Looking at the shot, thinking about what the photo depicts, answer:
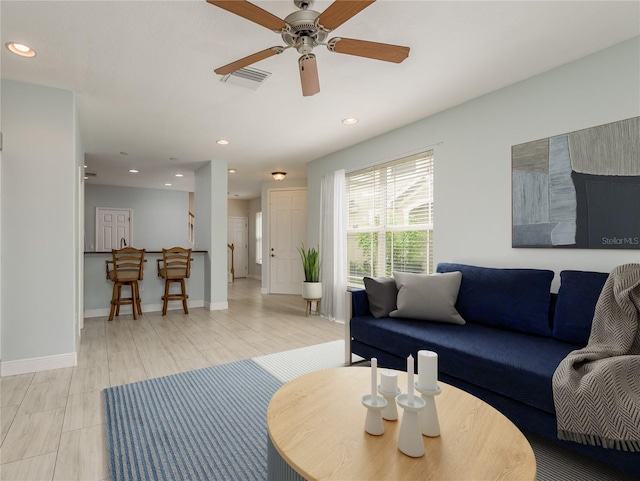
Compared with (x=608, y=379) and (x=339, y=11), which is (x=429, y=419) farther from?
(x=339, y=11)

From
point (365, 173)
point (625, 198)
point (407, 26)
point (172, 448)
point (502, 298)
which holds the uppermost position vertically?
point (407, 26)

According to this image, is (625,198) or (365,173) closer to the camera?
(625,198)

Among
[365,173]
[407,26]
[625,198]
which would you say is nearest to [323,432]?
[407,26]

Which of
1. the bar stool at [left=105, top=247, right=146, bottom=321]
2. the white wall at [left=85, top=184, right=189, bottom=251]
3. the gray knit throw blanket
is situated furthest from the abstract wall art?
the white wall at [left=85, top=184, right=189, bottom=251]

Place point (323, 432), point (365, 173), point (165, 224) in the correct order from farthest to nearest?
point (165, 224) → point (365, 173) → point (323, 432)

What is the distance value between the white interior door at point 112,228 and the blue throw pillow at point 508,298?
26.1ft

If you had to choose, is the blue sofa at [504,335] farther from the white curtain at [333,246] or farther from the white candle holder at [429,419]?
the white curtain at [333,246]

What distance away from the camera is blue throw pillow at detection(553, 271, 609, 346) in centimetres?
205

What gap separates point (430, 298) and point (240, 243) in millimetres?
8280

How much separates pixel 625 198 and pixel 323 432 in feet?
7.77

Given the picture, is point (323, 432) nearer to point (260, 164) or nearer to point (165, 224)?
point (260, 164)

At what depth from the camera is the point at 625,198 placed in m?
2.20

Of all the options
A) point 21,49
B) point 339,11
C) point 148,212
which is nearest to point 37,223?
point 21,49

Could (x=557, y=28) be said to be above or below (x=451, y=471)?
above
